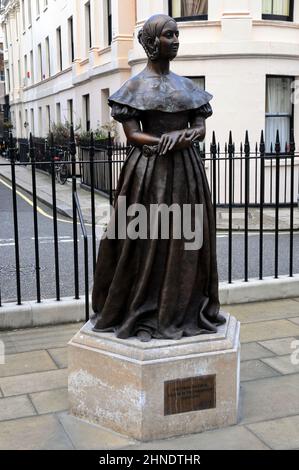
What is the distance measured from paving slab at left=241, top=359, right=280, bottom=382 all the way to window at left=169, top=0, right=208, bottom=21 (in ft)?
40.9

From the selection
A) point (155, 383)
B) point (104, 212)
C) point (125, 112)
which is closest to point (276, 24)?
point (104, 212)

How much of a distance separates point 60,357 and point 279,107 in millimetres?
12491

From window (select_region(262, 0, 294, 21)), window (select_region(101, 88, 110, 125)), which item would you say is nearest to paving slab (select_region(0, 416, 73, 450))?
window (select_region(262, 0, 294, 21))

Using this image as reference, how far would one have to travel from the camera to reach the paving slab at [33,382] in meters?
4.38

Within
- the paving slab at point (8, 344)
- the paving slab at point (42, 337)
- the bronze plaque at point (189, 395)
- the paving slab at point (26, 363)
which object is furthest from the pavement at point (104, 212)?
the bronze plaque at point (189, 395)

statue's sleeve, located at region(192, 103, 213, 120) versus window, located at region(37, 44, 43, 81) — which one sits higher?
window, located at region(37, 44, 43, 81)

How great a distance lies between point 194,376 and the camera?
373cm

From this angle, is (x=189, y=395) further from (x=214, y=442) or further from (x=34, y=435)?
(x=34, y=435)

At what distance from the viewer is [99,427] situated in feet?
12.6

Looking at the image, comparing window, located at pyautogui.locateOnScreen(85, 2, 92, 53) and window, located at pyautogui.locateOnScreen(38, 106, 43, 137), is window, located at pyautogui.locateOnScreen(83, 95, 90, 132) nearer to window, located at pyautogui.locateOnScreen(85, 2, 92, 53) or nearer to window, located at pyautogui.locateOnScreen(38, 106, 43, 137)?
window, located at pyautogui.locateOnScreen(85, 2, 92, 53)

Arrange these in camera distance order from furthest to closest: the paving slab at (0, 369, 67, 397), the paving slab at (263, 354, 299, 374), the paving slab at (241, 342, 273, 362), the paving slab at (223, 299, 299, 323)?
the paving slab at (223, 299, 299, 323)
the paving slab at (241, 342, 273, 362)
the paving slab at (263, 354, 299, 374)
the paving slab at (0, 369, 67, 397)

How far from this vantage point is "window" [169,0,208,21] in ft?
50.3

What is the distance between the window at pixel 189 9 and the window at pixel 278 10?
5.20ft

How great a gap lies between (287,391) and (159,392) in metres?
1.19
